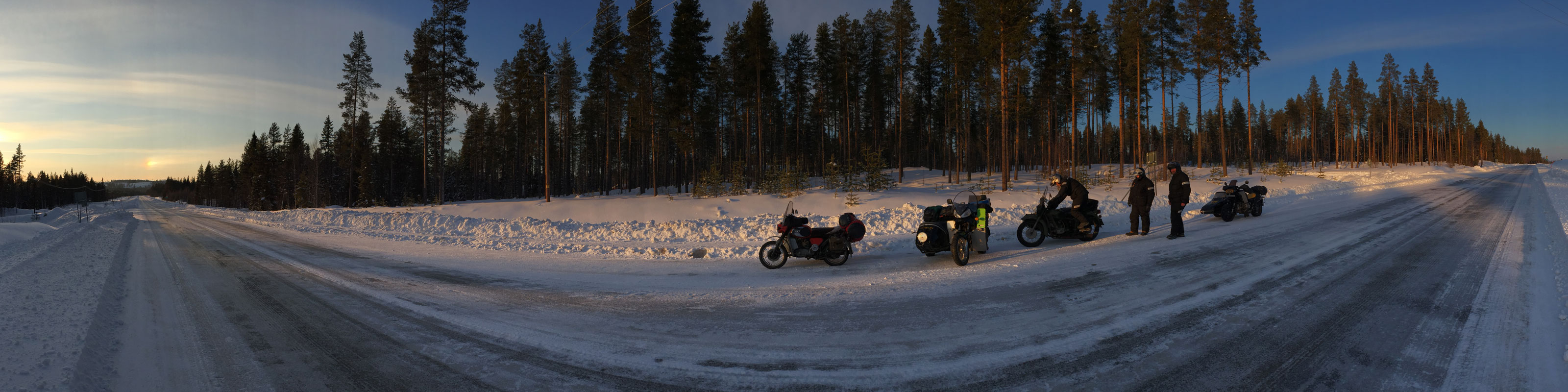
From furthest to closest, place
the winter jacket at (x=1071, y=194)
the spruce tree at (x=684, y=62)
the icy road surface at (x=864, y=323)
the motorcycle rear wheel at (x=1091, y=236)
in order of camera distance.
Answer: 1. the spruce tree at (x=684, y=62)
2. the motorcycle rear wheel at (x=1091, y=236)
3. the winter jacket at (x=1071, y=194)
4. the icy road surface at (x=864, y=323)

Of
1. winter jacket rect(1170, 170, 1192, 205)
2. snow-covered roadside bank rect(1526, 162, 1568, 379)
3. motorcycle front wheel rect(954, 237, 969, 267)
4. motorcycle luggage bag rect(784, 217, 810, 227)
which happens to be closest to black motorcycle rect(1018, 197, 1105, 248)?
winter jacket rect(1170, 170, 1192, 205)

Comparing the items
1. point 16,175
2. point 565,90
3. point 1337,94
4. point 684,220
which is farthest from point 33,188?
point 1337,94

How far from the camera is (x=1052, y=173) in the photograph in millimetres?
39438

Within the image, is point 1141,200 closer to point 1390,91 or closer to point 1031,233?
point 1031,233

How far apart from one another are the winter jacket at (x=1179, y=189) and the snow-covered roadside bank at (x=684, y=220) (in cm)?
137

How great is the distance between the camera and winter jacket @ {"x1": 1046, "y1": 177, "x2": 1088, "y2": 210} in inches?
386

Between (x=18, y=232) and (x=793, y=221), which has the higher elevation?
(x=793, y=221)

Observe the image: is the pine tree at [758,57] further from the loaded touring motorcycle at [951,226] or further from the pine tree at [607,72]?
the loaded touring motorcycle at [951,226]

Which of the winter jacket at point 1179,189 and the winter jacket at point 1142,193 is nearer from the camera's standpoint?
the winter jacket at point 1179,189

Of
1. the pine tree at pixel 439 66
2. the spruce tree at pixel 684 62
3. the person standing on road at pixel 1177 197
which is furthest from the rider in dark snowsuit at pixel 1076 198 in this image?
the pine tree at pixel 439 66

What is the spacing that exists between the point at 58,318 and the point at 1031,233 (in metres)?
12.3

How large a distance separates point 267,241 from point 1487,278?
23.3 metres

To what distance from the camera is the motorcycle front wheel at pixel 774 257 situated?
8164 millimetres

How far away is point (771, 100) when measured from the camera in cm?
3925
